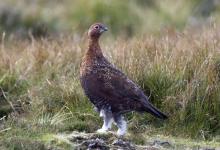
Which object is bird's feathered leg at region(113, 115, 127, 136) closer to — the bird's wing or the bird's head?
the bird's wing

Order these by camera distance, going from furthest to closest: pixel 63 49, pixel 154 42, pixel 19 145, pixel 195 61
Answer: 1. pixel 63 49
2. pixel 154 42
3. pixel 195 61
4. pixel 19 145

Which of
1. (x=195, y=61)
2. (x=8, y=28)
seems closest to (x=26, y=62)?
(x=195, y=61)

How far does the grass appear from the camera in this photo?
29.9ft

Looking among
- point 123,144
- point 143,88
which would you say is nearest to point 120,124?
point 123,144

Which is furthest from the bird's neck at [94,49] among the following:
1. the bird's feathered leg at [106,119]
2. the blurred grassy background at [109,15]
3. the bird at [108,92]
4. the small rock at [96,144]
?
the blurred grassy background at [109,15]

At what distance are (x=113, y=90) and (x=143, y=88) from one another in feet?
4.25

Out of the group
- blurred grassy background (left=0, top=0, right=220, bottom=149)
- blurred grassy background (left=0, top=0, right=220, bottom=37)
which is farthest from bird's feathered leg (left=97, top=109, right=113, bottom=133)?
blurred grassy background (left=0, top=0, right=220, bottom=37)

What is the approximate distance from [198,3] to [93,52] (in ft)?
31.6

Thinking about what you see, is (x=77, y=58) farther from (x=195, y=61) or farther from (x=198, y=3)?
(x=198, y=3)

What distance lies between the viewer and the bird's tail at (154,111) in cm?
850

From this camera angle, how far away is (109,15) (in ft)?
56.6

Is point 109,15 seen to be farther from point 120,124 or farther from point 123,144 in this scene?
point 123,144

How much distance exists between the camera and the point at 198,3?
17922 millimetres

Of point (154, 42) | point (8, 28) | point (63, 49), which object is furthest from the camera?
point (8, 28)
